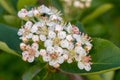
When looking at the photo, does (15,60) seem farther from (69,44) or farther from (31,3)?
(69,44)

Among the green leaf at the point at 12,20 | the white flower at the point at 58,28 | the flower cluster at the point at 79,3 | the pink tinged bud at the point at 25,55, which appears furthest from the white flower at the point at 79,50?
the flower cluster at the point at 79,3

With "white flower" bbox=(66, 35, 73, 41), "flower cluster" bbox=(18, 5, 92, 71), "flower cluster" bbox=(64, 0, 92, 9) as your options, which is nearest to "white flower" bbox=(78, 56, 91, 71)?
"flower cluster" bbox=(18, 5, 92, 71)

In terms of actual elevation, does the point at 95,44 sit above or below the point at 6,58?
below

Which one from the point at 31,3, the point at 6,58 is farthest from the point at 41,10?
the point at 6,58

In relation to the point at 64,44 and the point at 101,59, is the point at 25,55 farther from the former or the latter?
the point at 101,59

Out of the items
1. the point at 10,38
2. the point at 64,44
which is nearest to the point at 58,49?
the point at 64,44

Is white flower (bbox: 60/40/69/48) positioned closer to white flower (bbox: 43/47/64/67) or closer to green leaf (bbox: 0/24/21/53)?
white flower (bbox: 43/47/64/67)
